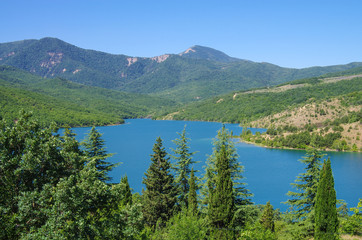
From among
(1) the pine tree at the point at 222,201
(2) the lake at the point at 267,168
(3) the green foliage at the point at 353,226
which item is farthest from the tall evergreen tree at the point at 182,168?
(2) the lake at the point at 267,168

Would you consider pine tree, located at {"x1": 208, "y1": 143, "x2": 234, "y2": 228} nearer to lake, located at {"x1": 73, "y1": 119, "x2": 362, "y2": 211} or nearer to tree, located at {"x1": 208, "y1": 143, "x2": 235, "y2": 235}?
tree, located at {"x1": 208, "y1": 143, "x2": 235, "y2": 235}

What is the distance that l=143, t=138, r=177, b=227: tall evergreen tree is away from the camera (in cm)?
2514

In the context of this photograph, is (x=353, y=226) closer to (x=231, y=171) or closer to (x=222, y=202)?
(x=231, y=171)

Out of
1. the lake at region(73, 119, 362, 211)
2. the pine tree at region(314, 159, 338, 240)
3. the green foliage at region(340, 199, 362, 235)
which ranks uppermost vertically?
the pine tree at region(314, 159, 338, 240)

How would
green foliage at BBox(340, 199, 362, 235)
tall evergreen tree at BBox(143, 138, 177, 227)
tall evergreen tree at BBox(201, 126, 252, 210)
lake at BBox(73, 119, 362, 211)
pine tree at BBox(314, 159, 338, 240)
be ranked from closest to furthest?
1. pine tree at BBox(314, 159, 338, 240)
2. green foliage at BBox(340, 199, 362, 235)
3. tall evergreen tree at BBox(201, 126, 252, 210)
4. tall evergreen tree at BBox(143, 138, 177, 227)
5. lake at BBox(73, 119, 362, 211)

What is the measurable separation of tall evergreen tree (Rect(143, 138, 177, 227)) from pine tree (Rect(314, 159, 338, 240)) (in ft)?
40.0

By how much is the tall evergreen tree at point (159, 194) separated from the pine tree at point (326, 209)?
40.0 feet

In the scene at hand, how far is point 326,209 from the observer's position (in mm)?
17719

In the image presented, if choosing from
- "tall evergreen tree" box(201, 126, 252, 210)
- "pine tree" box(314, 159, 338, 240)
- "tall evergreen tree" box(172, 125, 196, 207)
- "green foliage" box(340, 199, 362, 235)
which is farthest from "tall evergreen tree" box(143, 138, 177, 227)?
"green foliage" box(340, 199, 362, 235)

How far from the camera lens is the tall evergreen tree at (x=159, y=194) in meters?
25.1

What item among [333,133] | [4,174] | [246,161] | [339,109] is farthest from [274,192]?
[339,109]

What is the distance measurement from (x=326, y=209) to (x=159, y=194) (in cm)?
1389

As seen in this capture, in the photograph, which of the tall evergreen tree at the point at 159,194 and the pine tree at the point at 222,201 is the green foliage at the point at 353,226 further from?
the tall evergreen tree at the point at 159,194

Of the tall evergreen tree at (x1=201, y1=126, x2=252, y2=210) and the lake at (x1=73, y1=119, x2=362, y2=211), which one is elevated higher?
the tall evergreen tree at (x1=201, y1=126, x2=252, y2=210)
